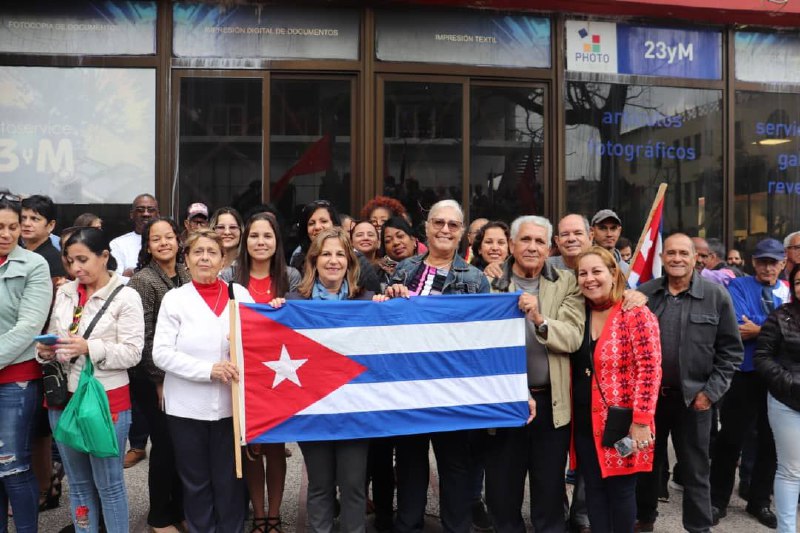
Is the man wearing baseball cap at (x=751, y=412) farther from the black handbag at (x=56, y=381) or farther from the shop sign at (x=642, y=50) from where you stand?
the black handbag at (x=56, y=381)

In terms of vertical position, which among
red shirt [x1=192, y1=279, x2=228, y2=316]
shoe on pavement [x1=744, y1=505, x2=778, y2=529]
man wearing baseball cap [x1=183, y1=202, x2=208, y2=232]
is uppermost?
man wearing baseball cap [x1=183, y1=202, x2=208, y2=232]

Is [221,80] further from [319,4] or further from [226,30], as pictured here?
[319,4]

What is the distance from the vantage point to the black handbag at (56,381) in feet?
13.2

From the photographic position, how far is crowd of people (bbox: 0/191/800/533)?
13.2 ft

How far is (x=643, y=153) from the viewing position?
880 centimetres

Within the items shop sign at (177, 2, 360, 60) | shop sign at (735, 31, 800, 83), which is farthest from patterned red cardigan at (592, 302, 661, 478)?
shop sign at (735, 31, 800, 83)

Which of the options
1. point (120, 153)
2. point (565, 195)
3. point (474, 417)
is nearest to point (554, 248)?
point (565, 195)

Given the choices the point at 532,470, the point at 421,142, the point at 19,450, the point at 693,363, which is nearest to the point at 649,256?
the point at 693,363

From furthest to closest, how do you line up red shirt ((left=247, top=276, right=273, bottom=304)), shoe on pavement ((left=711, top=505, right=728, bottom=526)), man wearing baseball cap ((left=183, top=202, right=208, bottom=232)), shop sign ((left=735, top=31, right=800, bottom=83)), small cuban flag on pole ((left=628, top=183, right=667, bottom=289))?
shop sign ((left=735, top=31, right=800, bottom=83)), man wearing baseball cap ((left=183, top=202, right=208, bottom=232)), small cuban flag on pole ((left=628, top=183, right=667, bottom=289)), shoe on pavement ((left=711, top=505, right=728, bottom=526)), red shirt ((left=247, top=276, right=273, bottom=304))

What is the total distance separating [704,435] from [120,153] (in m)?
6.58

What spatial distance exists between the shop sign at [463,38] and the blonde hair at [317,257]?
443 centimetres

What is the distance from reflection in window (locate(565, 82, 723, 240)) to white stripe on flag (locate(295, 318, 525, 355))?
4731mm

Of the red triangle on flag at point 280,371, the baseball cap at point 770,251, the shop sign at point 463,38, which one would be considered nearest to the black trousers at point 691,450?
the baseball cap at point 770,251

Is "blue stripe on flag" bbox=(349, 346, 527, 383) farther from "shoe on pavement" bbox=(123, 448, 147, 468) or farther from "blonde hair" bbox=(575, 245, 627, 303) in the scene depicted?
"shoe on pavement" bbox=(123, 448, 147, 468)
